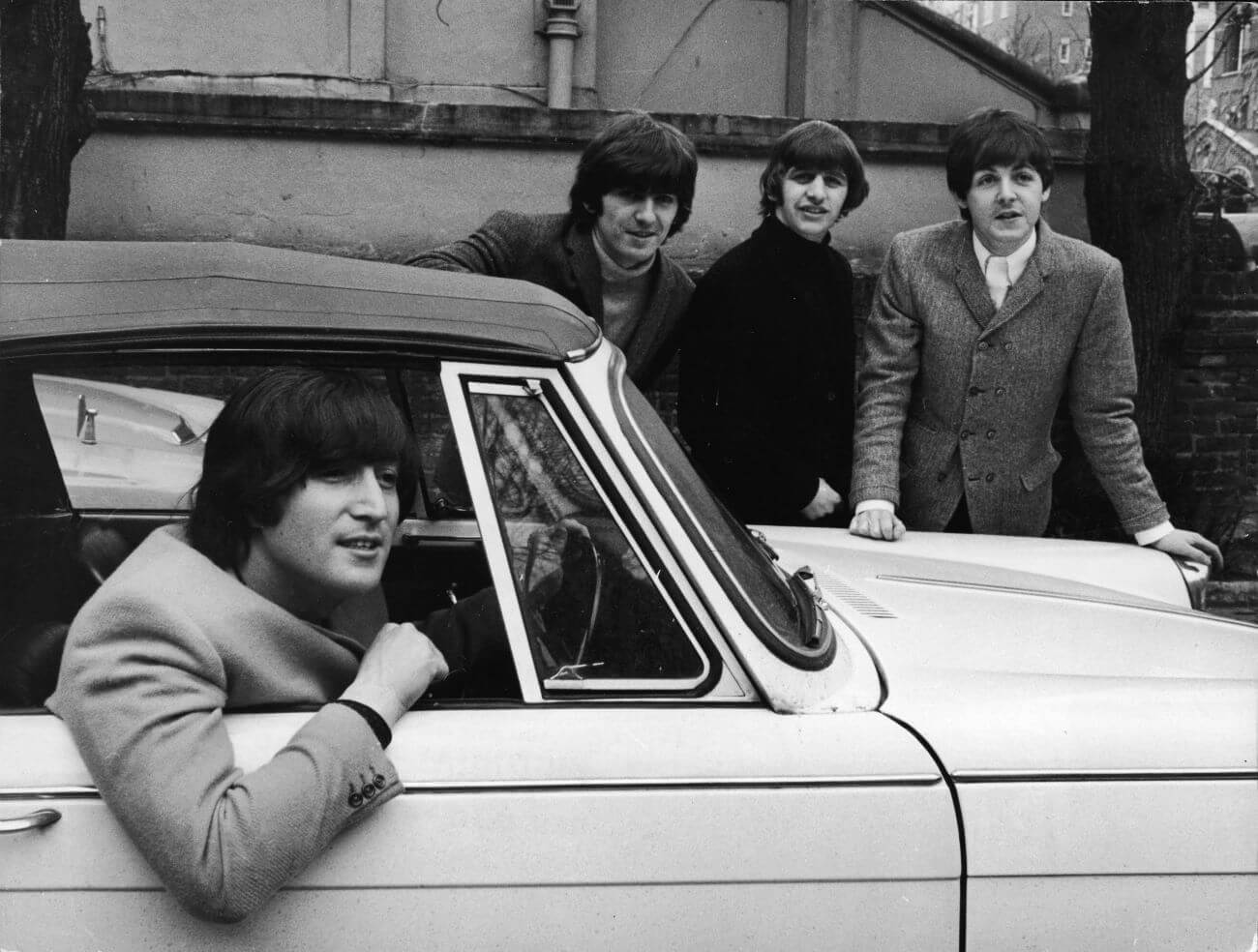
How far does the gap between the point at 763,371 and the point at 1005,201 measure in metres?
0.70

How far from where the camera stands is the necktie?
3.25m

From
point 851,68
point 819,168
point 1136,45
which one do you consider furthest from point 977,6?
point 819,168

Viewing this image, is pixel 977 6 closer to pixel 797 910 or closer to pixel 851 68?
pixel 851 68

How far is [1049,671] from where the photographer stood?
6.54 feet

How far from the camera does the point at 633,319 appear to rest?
3186mm

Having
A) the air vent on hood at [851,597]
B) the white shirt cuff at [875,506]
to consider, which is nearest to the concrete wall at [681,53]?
the white shirt cuff at [875,506]

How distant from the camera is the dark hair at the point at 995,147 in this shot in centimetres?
311

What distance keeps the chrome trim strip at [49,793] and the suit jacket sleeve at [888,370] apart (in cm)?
203

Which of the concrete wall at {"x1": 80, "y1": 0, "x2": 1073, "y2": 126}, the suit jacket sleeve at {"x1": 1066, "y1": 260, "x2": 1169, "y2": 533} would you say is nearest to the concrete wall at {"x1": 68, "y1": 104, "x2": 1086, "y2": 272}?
the concrete wall at {"x1": 80, "y1": 0, "x2": 1073, "y2": 126}

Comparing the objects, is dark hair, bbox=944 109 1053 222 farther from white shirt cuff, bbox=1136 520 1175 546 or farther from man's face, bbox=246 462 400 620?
man's face, bbox=246 462 400 620

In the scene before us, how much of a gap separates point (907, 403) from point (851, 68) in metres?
8.45

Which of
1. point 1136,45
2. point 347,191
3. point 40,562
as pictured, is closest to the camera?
point 40,562

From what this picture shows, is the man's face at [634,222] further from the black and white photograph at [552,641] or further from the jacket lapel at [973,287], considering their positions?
the jacket lapel at [973,287]

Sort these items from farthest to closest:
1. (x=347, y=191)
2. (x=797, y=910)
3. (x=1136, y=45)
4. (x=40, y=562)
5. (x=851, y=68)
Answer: (x=851, y=68)
(x=347, y=191)
(x=1136, y=45)
(x=40, y=562)
(x=797, y=910)
